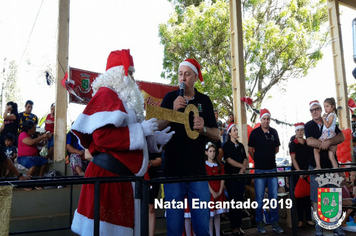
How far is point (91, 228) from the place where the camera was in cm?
186

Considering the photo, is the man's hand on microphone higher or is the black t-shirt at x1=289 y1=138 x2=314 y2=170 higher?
the man's hand on microphone

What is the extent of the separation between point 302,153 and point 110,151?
4378 mm

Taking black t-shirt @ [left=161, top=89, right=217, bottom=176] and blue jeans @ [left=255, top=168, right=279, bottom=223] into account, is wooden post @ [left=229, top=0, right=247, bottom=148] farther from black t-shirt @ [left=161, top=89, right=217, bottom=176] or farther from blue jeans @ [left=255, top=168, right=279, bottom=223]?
black t-shirt @ [left=161, top=89, right=217, bottom=176]

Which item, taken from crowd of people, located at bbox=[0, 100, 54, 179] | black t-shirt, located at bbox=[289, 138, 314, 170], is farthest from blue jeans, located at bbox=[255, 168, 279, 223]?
crowd of people, located at bbox=[0, 100, 54, 179]

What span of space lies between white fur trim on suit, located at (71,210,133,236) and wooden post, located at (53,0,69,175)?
12.2ft

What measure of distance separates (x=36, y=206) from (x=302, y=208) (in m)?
4.16

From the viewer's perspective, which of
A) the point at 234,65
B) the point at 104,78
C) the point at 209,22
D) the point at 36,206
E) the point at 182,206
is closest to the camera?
the point at 104,78

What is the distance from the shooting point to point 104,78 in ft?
7.37

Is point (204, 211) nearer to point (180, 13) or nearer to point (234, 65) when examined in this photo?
point (234, 65)

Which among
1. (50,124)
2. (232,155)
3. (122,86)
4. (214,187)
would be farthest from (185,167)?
(50,124)

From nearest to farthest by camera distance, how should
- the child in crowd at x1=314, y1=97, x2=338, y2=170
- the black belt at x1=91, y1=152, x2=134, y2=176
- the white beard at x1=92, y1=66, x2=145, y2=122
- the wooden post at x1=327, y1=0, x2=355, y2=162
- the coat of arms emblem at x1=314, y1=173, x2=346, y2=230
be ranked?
1. the black belt at x1=91, y1=152, x2=134, y2=176
2. the white beard at x1=92, y1=66, x2=145, y2=122
3. the coat of arms emblem at x1=314, y1=173, x2=346, y2=230
4. the child in crowd at x1=314, y1=97, x2=338, y2=170
5. the wooden post at x1=327, y1=0, x2=355, y2=162

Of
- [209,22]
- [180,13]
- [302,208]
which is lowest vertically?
[302,208]

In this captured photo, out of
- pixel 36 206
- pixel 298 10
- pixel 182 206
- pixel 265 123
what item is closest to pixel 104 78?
pixel 182 206

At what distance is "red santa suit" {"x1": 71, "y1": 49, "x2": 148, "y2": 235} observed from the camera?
1.91 m
